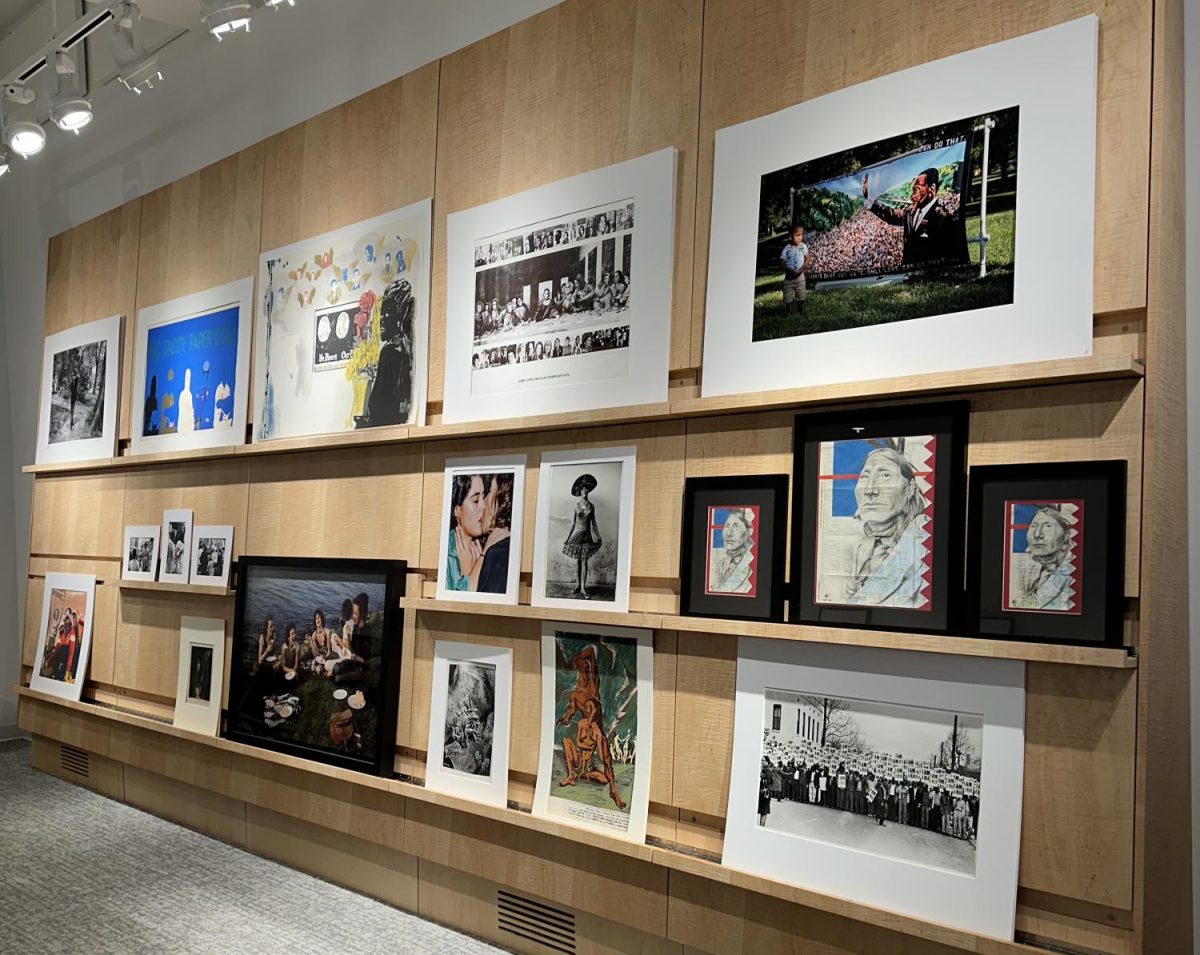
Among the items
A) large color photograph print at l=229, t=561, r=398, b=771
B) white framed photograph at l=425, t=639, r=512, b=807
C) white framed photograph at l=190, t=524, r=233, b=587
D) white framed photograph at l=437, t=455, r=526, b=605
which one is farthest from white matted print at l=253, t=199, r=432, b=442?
white framed photograph at l=425, t=639, r=512, b=807

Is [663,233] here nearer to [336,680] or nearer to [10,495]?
[336,680]

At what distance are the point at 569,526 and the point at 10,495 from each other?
4599mm

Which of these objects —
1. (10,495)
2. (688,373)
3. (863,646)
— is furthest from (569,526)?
(10,495)

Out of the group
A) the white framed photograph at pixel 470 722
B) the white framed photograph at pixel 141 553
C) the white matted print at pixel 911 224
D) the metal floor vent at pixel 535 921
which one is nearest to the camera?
the white matted print at pixel 911 224

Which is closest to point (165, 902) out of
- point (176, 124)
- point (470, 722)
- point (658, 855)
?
point (470, 722)

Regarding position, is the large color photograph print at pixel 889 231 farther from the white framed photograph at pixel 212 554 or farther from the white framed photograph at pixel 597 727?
the white framed photograph at pixel 212 554

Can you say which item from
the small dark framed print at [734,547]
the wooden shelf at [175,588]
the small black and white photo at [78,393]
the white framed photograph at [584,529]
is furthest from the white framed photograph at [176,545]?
the small dark framed print at [734,547]

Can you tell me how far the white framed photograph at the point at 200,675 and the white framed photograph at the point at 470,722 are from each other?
133cm

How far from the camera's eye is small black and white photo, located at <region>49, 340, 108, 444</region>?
4918 millimetres

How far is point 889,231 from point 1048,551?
0.79 m

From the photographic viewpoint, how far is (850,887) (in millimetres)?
2129

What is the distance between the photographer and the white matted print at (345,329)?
332 cm

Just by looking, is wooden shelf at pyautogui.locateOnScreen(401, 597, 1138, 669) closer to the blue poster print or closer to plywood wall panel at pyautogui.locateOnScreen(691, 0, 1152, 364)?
plywood wall panel at pyautogui.locateOnScreen(691, 0, 1152, 364)

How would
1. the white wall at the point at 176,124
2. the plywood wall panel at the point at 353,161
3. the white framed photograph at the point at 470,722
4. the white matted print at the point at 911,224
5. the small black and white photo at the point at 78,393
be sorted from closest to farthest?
the white matted print at the point at 911,224, the white framed photograph at the point at 470,722, the plywood wall panel at the point at 353,161, the white wall at the point at 176,124, the small black and white photo at the point at 78,393
